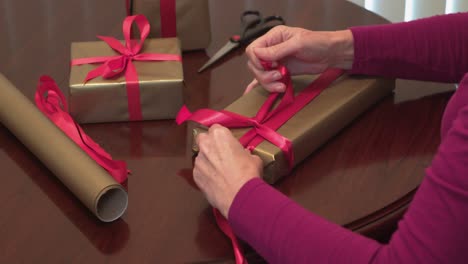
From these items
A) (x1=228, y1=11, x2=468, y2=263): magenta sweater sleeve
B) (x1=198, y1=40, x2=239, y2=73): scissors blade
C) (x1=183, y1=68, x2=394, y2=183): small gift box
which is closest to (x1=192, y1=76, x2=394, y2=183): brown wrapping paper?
(x1=183, y1=68, x2=394, y2=183): small gift box

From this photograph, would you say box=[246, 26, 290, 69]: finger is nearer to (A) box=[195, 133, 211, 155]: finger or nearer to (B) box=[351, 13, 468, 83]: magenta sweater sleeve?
(B) box=[351, 13, 468, 83]: magenta sweater sleeve

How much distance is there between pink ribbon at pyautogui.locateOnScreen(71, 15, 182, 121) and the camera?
1.16 m

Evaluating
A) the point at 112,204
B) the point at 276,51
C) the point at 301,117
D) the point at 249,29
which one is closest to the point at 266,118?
the point at 301,117

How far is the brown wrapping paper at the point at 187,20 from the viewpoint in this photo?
1.33 meters

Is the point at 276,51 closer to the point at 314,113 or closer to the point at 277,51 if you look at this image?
the point at 277,51

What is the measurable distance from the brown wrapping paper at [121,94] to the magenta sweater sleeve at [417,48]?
333mm

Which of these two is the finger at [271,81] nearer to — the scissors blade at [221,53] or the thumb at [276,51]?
the thumb at [276,51]

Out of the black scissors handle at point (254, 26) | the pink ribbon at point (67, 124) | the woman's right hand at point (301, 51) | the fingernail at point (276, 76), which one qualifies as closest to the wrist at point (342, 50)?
the woman's right hand at point (301, 51)

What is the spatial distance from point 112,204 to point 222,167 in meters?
0.17

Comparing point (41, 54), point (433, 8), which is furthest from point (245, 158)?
point (433, 8)

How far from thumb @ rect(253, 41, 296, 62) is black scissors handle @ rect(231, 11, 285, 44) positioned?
23 centimetres

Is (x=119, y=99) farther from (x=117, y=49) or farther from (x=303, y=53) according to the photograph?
(x=303, y=53)

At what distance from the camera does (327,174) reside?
1.05m

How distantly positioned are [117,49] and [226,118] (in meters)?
0.29
